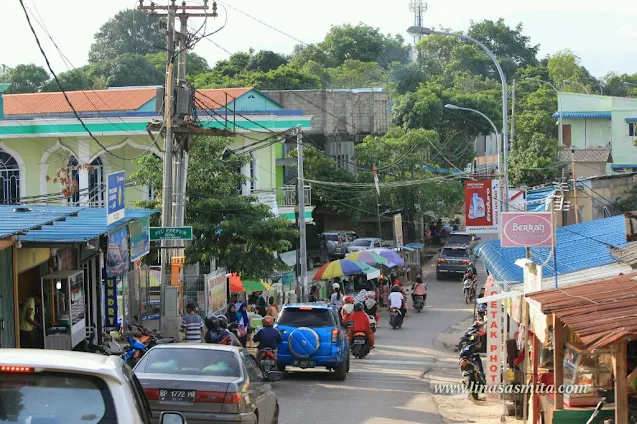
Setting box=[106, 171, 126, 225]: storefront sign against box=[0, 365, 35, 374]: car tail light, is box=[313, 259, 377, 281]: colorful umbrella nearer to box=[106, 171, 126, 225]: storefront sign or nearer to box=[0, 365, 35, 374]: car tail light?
box=[106, 171, 126, 225]: storefront sign

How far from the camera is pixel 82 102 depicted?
4272 cm

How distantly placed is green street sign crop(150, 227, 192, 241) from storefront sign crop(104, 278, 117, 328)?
1.54 metres

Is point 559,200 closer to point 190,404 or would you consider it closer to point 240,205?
point 240,205

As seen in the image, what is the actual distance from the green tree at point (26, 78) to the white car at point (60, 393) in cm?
7540

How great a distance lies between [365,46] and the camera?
108 metres

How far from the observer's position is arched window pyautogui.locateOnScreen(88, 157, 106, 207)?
1495 inches

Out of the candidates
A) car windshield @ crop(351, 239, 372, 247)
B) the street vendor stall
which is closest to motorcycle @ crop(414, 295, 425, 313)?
car windshield @ crop(351, 239, 372, 247)

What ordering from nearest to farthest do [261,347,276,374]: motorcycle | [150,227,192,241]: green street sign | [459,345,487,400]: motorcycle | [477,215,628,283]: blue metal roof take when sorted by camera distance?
[459,345,487,400]: motorcycle
[477,215,628,283]: blue metal roof
[261,347,276,374]: motorcycle
[150,227,192,241]: green street sign

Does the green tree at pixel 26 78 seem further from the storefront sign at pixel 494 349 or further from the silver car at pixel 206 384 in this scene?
the silver car at pixel 206 384

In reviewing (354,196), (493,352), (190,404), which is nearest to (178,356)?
(190,404)

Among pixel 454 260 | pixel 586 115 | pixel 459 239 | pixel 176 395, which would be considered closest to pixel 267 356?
pixel 176 395

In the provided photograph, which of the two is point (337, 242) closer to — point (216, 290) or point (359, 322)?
point (216, 290)

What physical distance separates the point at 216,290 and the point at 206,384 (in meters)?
15.3

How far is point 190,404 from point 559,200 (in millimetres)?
15767
